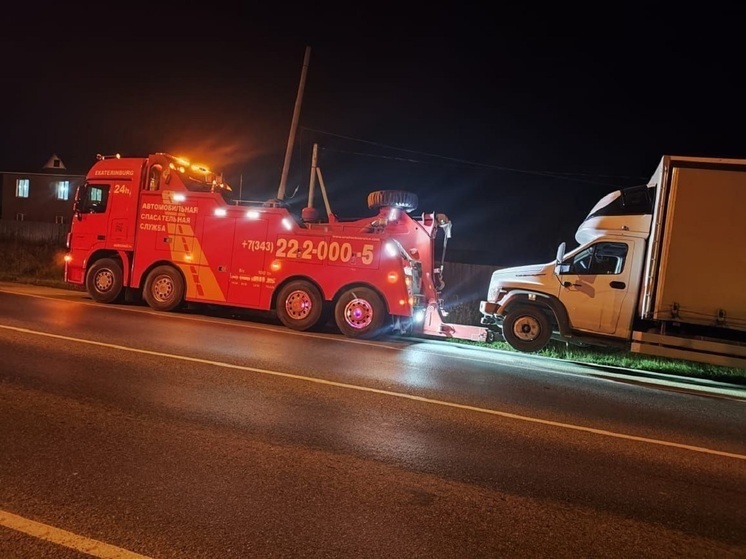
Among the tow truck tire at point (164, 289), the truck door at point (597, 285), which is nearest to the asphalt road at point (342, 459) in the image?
the truck door at point (597, 285)

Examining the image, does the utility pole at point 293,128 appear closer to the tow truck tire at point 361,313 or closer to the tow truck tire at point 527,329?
the tow truck tire at point 361,313

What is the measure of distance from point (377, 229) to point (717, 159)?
6248 millimetres

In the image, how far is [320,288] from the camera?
36.2ft

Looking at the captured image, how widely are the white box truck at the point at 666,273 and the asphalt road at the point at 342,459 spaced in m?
1.61

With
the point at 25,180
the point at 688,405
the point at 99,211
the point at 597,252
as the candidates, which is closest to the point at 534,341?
the point at 597,252

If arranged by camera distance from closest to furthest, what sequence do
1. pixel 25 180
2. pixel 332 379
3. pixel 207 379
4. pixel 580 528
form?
1. pixel 580 528
2. pixel 207 379
3. pixel 332 379
4. pixel 25 180

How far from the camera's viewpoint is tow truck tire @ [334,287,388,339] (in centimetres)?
1064

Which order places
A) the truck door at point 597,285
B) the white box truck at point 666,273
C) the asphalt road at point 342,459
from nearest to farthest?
the asphalt road at point 342,459
the white box truck at point 666,273
the truck door at point 597,285

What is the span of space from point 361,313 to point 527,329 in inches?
132

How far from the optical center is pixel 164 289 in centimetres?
1205

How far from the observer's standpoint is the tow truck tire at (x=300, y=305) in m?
11.0

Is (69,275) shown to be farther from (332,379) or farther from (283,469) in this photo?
(283,469)

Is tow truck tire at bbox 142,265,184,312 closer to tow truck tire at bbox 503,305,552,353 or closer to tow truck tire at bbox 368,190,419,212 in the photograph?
tow truck tire at bbox 368,190,419,212

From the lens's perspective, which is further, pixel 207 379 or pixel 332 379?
pixel 332 379
